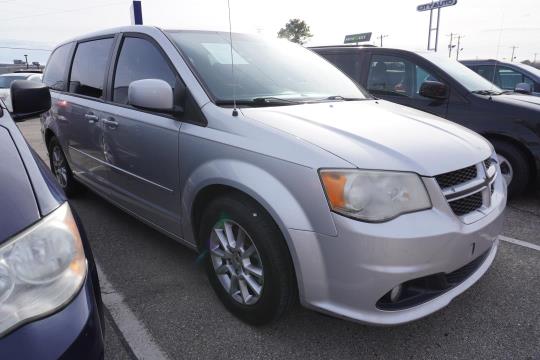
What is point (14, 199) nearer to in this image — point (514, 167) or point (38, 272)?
point (38, 272)

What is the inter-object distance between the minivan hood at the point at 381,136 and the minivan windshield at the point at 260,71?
220mm

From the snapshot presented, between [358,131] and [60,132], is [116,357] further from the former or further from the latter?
[60,132]

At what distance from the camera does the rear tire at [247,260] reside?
1925 millimetres

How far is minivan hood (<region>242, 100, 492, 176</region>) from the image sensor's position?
5.95 ft

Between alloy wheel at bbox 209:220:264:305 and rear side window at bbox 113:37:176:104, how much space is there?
1.00m

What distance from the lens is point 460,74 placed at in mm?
4641

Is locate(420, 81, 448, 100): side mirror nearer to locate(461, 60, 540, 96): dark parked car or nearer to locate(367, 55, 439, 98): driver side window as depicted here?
locate(367, 55, 439, 98): driver side window

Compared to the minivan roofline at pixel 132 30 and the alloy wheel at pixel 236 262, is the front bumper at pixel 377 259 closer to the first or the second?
the alloy wheel at pixel 236 262

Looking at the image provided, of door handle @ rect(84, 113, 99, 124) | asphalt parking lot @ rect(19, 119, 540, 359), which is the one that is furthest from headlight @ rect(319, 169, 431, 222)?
door handle @ rect(84, 113, 99, 124)

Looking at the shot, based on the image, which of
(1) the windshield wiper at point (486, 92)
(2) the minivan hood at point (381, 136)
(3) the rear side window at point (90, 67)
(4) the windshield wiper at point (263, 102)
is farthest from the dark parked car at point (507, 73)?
(3) the rear side window at point (90, 67)

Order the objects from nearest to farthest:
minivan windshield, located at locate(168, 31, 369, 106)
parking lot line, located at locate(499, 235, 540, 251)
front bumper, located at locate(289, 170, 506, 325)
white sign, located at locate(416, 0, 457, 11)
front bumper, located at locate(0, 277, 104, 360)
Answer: front bumper, located at locate(0, 277, 104, 360) → front bumper, located at locate(289, 170, 506, 325) → minivan windshield, located at locate(168, 31, 369, 106) → parking lot line, located at locate(499, 235, 540, 251) → white sign, located at locate(416, 0, 457, 11)

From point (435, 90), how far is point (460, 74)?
495 mm

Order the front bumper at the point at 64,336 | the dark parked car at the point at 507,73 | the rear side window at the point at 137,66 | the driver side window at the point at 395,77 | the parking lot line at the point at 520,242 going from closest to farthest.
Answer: the front bumper at the point at 64,336 → the rear side window at the point at 137,66 → the parking lot line at the point at 520,242 → the driver side window at the point at 395,77 → the dark parked car at the point at 507,73

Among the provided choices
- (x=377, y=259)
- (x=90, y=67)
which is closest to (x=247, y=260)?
(x=377, y=259)
